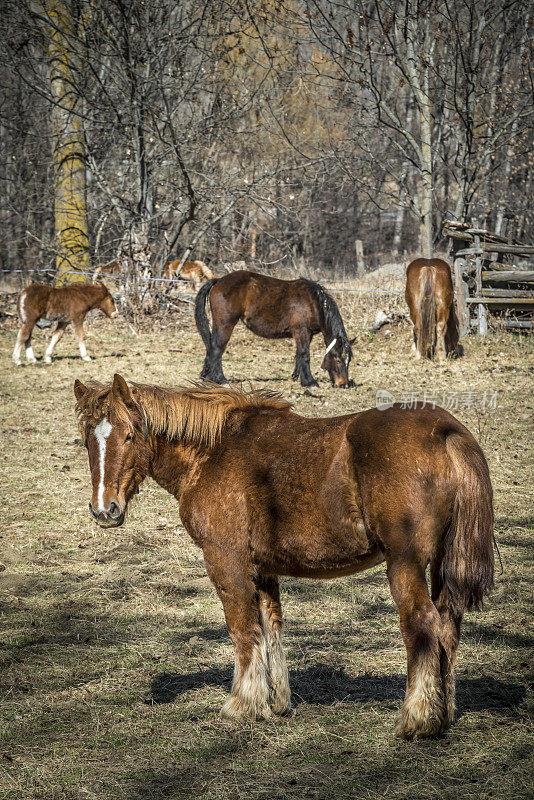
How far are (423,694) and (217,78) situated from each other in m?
20.7

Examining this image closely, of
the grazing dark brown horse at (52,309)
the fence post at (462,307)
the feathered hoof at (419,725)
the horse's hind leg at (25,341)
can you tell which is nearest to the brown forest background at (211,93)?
the fence post at (462,307)

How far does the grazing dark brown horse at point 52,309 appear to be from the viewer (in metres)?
14.6

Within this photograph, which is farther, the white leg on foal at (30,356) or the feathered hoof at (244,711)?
the white leg on foal at (30,356)

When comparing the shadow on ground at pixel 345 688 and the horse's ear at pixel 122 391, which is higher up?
the horse's ear at pixel 122 391

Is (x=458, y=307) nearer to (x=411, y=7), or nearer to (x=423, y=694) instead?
(x=411, y=7)

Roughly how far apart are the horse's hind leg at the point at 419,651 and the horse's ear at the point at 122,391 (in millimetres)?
1459

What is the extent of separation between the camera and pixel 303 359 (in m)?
12.7

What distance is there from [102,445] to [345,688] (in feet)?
5.98

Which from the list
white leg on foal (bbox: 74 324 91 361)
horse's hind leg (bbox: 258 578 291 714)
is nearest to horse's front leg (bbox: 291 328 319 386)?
white leg on foal (bbox: 74 324 91 361)

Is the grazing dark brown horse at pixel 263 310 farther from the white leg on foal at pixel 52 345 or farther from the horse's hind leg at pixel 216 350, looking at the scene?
the white leg on foal at pixel 52 345

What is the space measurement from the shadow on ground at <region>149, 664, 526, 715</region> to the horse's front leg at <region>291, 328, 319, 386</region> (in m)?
8.50

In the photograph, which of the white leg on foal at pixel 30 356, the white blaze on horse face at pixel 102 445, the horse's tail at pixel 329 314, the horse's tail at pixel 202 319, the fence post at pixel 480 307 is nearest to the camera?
the white blaze on horse face at pixel 102 445

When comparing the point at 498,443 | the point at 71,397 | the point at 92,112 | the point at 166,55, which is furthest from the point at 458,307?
the point at 92,112

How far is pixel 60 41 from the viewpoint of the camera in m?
20.0
